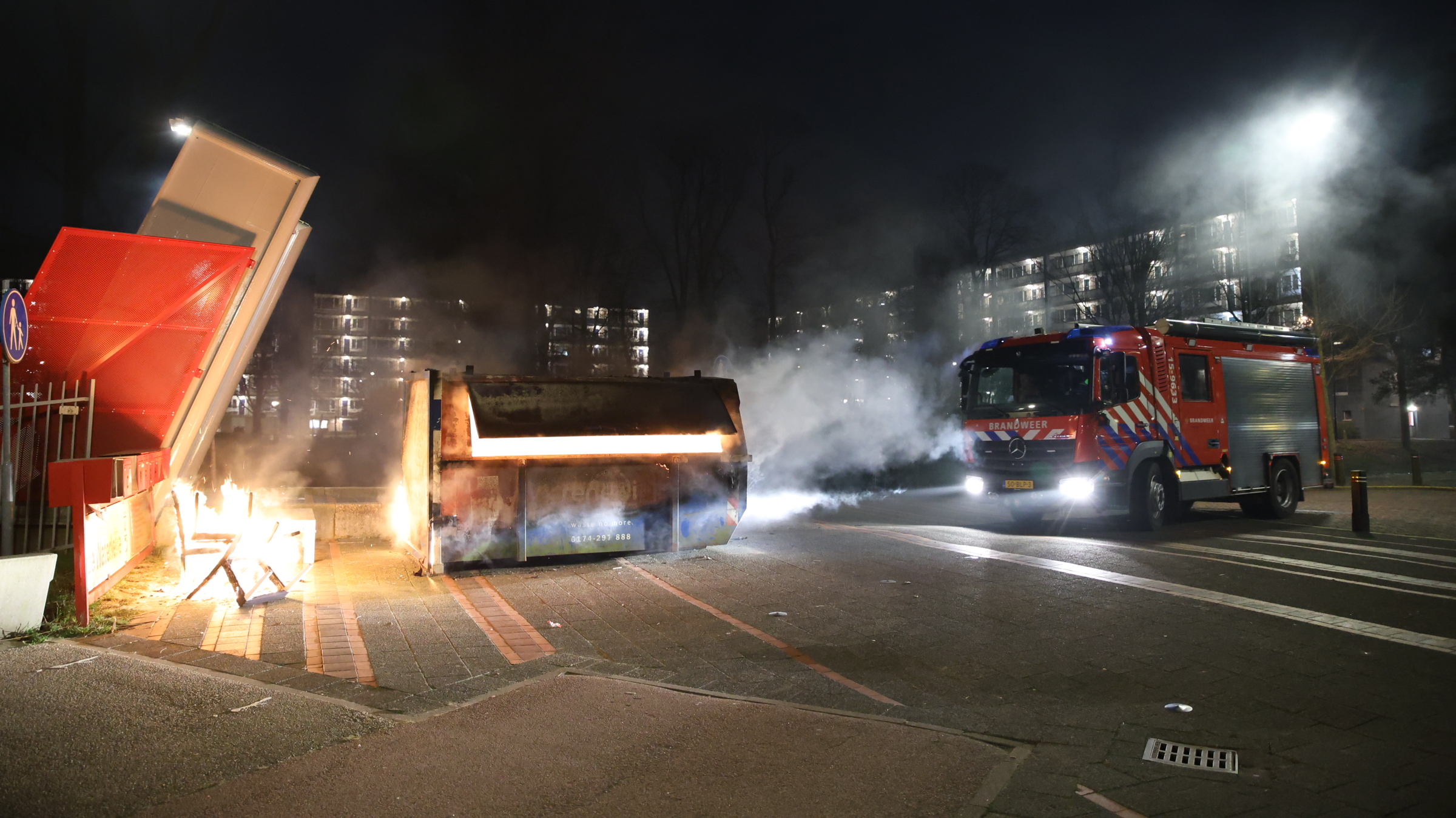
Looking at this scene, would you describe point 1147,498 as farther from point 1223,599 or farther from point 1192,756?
point 1192,756

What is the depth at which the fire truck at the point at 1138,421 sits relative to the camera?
10609 mm

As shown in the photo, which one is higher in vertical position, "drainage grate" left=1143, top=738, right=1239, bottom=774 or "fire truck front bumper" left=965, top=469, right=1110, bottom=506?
"fire truck front bumper" left=965, top=469, right=1110, bottom=506

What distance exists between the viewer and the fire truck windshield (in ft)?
35.2

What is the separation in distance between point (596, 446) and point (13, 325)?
4576 millimetres

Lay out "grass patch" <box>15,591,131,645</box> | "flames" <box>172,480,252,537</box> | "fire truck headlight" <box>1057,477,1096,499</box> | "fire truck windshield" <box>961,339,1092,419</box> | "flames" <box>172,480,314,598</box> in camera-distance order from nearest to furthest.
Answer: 1. "grass patch" <box>15,591,131,645</box>
2. "flames" <box>172,480,314,598</box>
3. "flames" <box>172,480,252,537</box>
4. "fire truck headlight" <box>1057,477,1096,499</box>
5. "fire truck windshield" <box>961,339,1092,419</box>

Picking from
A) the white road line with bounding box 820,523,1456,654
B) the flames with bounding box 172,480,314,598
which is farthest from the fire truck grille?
the flames with bounding box 172,480,314,598

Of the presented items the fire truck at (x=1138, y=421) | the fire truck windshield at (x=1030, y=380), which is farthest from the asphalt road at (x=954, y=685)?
the fire truck windshield at (x=1030, y=380)

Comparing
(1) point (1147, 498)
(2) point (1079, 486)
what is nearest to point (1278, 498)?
(1) point (1147, 498)

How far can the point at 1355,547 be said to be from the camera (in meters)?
9.78

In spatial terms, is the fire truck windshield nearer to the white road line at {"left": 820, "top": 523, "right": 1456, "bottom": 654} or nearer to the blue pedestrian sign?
the white road line at {"left": 820, "top": 523, "right": 1456, "bottom": 654}

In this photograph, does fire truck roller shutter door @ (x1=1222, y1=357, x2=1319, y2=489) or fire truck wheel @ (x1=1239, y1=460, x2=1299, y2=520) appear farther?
fire truck wheel @ (x1=1239, y1=460, x2=1299, y2=520)

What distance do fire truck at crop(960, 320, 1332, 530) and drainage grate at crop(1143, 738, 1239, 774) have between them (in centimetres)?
713

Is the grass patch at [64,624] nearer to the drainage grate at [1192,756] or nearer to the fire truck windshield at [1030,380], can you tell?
the drainage grate at [1192,756]

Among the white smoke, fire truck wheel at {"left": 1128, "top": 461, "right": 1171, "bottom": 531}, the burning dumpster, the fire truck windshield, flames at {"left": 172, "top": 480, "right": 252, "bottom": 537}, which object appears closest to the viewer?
flames at {"left": 172, "top": 480, "right": 252, "bottom": 537}
